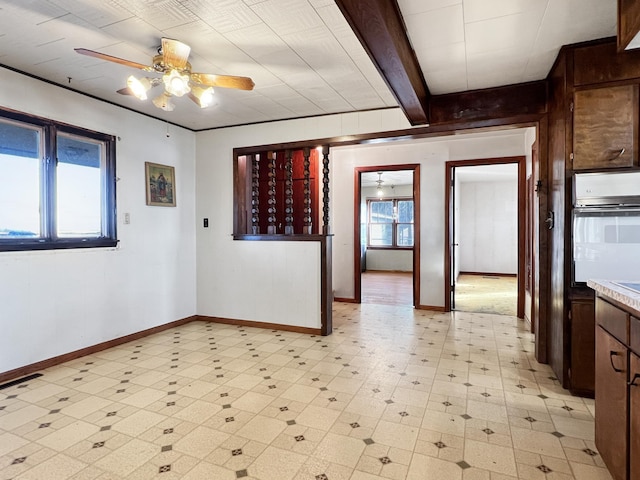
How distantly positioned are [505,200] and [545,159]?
7194mm

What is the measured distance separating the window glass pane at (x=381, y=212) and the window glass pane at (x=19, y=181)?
29.8 feet

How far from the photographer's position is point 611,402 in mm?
1726

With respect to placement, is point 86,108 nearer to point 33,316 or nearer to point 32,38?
point 32,38

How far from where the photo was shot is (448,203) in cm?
573

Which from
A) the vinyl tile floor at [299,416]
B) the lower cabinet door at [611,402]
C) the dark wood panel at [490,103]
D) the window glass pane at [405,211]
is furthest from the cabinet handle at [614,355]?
the window glass pane at [405,211]

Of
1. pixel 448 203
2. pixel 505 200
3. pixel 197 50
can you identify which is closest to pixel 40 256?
pixel 197 50

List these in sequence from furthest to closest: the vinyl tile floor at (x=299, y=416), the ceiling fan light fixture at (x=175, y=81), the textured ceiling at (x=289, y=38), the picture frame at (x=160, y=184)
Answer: the picture frame at (x=160, y=184) < the ceiling fan light fixture at (x=175, y=81) < the textured ceiling at (x=289, y=38) < the vinyl tile floor at (x=299, y=416)

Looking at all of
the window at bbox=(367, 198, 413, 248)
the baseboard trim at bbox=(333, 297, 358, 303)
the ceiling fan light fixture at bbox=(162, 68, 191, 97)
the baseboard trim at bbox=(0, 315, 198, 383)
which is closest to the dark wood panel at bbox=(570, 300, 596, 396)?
the ceiling fan light fixture at bbox=(162, 68, 191, 97)

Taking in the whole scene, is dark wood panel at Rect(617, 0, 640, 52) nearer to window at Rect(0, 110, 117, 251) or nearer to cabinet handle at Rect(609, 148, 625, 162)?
cabinet handle at Rect(609, 148, 625, 162)

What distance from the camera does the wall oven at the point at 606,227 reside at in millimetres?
2533

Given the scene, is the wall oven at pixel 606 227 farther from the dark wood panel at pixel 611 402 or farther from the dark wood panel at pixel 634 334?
the dark wood panel at pixel 634 334

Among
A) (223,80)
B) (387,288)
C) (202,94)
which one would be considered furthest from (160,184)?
(387,288)

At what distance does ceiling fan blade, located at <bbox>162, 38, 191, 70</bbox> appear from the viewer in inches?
101

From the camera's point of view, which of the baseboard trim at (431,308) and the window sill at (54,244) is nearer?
the window sill at (54,244)
